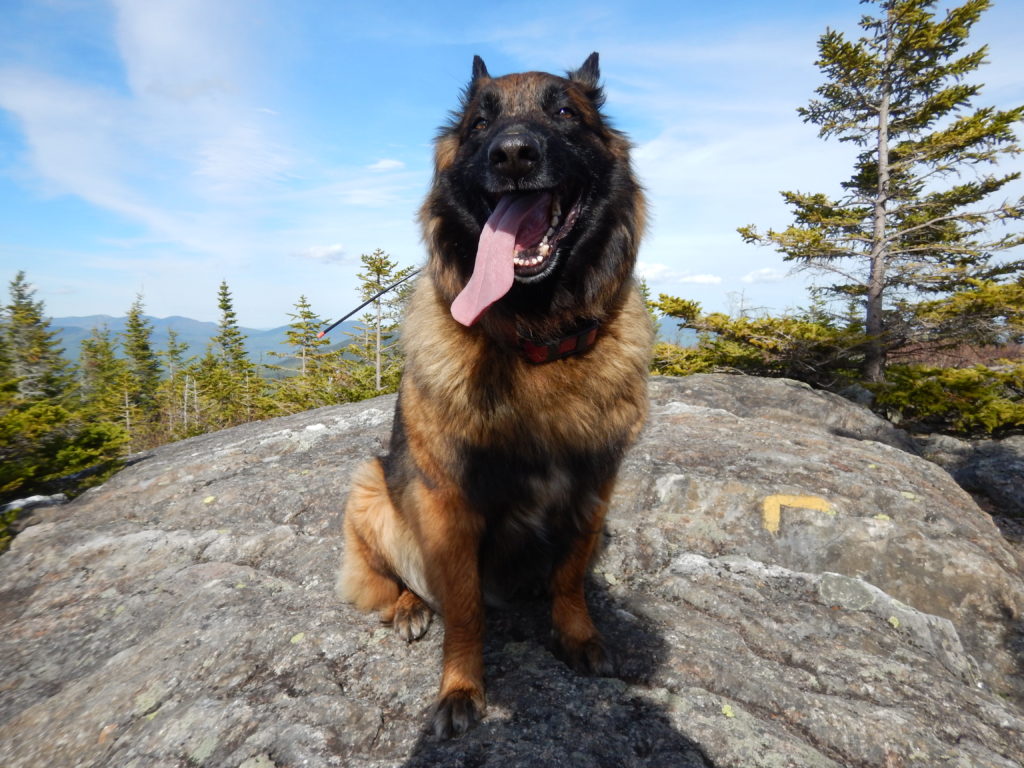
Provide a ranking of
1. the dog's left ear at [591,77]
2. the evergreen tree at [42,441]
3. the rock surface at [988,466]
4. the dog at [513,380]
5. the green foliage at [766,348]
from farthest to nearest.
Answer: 1. the green foliage at [766,348]
2. the rock surface at [988,466]
3. the evergreen tree at [42,441]
4. the dog's left ear at [591,77]
5. the dog at [513,380]

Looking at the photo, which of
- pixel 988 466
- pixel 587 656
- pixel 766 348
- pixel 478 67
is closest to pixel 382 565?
pixel 587 656

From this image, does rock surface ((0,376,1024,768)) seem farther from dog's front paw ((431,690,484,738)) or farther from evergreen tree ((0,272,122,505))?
evergreen tree ((0,272,122,505))

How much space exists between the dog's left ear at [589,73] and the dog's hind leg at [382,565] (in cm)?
264

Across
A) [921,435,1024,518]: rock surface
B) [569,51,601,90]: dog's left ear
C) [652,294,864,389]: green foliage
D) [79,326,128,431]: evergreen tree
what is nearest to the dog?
[569,51,601,90]: dog's left ear

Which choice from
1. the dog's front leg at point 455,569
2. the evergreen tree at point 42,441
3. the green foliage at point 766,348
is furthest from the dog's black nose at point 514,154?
the green foliage at point 766,348

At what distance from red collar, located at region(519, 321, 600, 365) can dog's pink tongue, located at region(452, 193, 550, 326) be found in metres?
0.28

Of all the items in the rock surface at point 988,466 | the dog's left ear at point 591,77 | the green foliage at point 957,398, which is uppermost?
the dog's left ear at point 591,77

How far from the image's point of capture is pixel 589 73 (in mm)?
3070

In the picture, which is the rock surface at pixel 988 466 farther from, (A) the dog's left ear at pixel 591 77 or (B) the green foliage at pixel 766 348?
(A) the dog's left ear at pixel 591 77

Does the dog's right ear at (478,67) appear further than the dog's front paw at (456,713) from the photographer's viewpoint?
Yes

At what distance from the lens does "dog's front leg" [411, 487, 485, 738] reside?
221 cm

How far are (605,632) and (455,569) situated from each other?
836mm

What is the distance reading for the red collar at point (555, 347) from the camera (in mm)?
2330

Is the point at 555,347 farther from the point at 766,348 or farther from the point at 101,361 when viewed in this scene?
the point at 101,361
